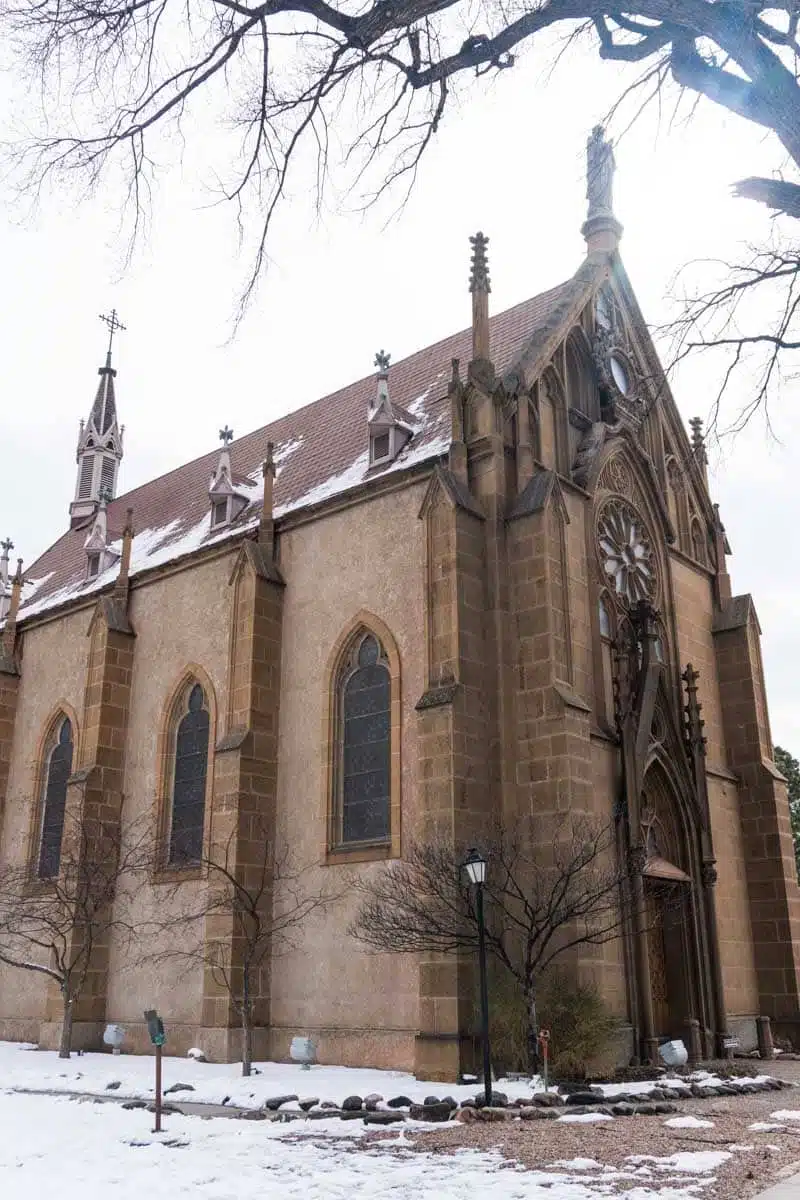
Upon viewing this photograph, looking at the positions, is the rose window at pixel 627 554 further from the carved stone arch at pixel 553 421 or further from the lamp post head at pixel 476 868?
the lamp post head at pixel 476 868

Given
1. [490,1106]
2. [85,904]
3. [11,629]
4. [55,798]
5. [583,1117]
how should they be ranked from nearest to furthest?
[583,1117], [490,1106], [85,904], [55,798], [11,629]

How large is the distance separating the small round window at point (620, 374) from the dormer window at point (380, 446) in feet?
16.0

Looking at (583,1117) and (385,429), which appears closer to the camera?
(583,1117)

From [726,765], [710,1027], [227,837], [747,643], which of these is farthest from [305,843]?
[747,643]

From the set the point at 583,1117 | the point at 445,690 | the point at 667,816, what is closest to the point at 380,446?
the point at 445,690

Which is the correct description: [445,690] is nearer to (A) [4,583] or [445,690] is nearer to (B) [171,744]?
(B) [171,744]

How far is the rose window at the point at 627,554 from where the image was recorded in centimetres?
2084

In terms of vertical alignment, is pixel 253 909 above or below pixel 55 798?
below

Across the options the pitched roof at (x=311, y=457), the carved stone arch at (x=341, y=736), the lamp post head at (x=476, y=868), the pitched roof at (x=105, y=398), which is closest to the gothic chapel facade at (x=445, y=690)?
the carved stone arch at (x=341, y=736)

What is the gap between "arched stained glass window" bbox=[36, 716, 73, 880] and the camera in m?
25.2

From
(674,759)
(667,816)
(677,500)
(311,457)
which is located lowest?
(667,816)

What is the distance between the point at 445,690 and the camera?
16.7 m

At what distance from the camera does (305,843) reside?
19.2 metres

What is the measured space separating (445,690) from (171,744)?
826 cm
